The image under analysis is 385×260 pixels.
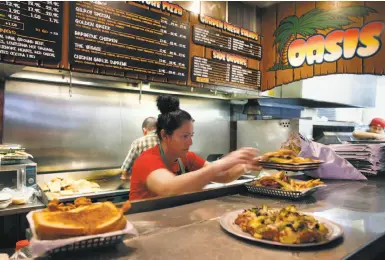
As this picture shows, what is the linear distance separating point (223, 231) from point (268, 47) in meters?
3.22

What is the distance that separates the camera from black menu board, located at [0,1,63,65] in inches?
91.3

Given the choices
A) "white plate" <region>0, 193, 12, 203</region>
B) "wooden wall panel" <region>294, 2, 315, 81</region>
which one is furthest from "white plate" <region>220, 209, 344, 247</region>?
"wooden wall panel" <region>294, 2, 315, 81</region>

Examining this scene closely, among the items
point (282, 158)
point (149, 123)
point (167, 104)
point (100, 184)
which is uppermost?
point (167, 104)

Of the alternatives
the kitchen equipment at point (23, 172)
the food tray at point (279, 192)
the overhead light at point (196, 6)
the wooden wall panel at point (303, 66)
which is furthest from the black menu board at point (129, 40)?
the food tray at point (279, 192)

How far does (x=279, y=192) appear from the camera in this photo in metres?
1.77

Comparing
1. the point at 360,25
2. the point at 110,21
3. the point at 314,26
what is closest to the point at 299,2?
the point at 314,26

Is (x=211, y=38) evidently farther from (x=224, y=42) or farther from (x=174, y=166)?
(x=174, y=166)

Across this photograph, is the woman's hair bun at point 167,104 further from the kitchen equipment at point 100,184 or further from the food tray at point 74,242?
the food tray at point 74,242

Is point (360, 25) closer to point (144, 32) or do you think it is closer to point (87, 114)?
point (144, 32)

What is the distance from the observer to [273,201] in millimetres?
1732

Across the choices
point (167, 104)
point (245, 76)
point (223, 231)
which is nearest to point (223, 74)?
point (245, 76)

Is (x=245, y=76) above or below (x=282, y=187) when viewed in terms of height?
above

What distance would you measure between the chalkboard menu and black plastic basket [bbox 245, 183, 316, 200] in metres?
1.86

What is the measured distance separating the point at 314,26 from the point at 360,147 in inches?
55.2
